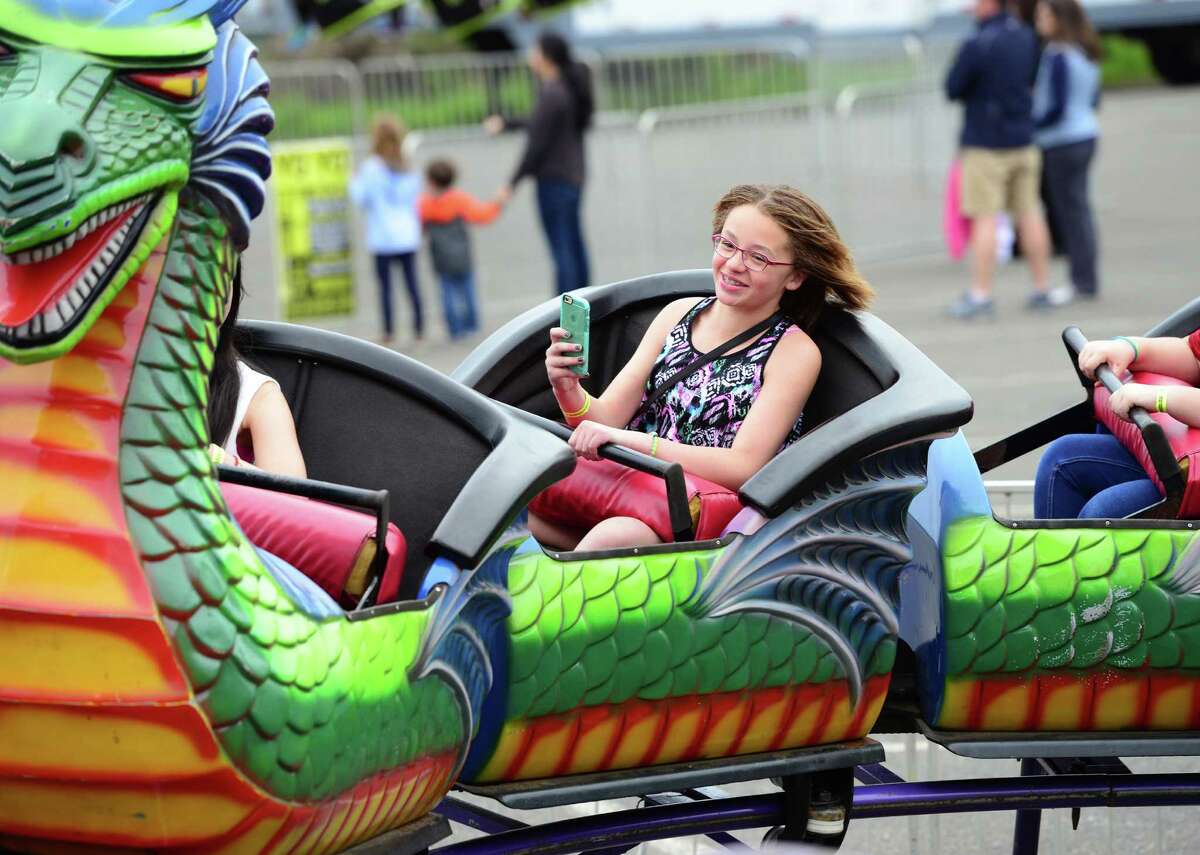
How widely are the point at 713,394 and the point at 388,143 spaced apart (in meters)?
7.39

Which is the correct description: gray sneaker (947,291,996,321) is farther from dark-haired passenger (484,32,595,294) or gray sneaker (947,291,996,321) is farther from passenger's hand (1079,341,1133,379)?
passenger's hand (1079,341,1133,379)

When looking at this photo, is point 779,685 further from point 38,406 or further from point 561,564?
point 38,406

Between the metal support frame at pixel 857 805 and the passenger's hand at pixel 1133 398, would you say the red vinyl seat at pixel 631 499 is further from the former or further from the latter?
the passenger's hand at pixel 1133 398

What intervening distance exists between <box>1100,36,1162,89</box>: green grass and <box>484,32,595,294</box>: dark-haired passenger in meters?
14.6

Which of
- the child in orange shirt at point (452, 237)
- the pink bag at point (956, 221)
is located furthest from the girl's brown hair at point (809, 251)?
the pink bag at point (956, 221)

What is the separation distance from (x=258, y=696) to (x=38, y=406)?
0.45 m

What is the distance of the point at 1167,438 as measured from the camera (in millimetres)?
3270

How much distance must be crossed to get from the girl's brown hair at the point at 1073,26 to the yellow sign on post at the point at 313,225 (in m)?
4.23

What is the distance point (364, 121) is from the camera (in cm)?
1346

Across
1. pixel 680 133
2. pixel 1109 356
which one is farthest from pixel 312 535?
pixel 680 133

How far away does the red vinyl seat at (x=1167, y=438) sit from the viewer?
3.20 metres

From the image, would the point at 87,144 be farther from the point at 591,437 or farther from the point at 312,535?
the point at 591,437

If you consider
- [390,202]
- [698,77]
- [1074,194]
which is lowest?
[1074,194]

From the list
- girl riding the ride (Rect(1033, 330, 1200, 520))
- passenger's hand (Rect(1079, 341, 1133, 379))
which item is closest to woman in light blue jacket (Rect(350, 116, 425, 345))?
girl riding the ride (Rect(1033, 330, 1200, 520))
